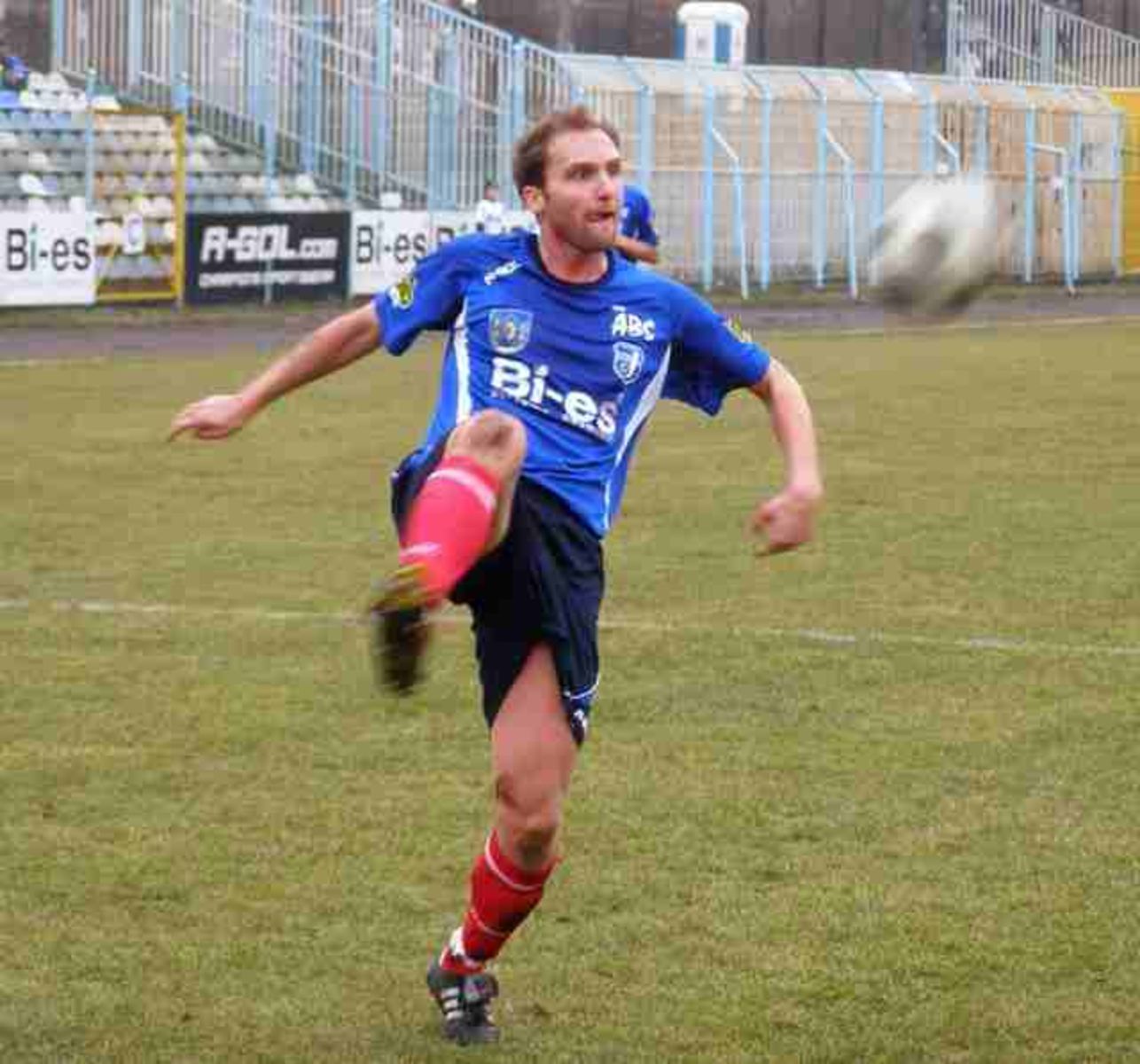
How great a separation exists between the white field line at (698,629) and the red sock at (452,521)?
5399 millimetres

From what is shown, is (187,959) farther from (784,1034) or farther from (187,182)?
(187,182)

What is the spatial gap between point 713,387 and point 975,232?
681 mm

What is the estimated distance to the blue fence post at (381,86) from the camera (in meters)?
34.7

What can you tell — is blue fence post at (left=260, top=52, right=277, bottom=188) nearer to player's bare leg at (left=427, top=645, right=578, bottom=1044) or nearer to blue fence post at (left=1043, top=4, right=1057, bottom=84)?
blue fence post at (left=1043, top=4, right=1057, bottom=84)

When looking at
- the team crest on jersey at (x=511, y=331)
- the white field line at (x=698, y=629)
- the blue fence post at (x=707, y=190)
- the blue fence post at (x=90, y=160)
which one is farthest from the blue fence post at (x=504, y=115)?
the team crest on jersey at (x=511, y=331)

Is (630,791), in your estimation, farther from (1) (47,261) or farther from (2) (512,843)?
(1) (47,261)

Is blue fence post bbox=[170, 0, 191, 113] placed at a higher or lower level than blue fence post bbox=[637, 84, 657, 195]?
higher

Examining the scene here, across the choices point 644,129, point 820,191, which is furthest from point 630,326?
point 820,191

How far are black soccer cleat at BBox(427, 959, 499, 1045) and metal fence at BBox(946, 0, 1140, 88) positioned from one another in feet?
142

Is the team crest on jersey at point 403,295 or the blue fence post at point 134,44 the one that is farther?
the blue fence post at point 134,44

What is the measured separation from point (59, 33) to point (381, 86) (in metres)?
4.10

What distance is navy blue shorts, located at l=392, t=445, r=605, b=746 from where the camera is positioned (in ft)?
18.4

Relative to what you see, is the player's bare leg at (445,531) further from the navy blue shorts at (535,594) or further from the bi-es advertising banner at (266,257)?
the bi-es advertising banner at (266,257)

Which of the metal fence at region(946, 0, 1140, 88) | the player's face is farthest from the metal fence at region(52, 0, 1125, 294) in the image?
the player's face
